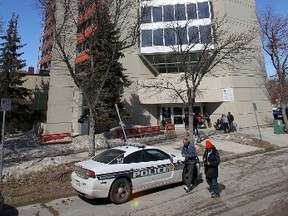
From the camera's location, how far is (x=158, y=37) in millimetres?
25047

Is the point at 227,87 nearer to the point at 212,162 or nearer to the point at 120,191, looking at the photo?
the point at 212,162

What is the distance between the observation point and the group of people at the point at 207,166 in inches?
269

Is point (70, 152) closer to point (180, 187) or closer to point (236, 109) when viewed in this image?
point (180, 187)

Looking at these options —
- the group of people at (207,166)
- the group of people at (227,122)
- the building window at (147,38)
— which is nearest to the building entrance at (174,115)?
the group of people at (227,122)

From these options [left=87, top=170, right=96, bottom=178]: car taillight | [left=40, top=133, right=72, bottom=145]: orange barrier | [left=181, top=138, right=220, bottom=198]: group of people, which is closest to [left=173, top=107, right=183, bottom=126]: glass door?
[left=40, top=133, right=72, bottom=145]: orange barrier

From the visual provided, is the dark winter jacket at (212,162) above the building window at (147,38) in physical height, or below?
below

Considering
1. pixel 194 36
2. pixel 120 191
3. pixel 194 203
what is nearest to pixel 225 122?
pixel 194 36

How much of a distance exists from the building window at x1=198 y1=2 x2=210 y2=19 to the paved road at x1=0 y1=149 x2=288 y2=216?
20204 mm

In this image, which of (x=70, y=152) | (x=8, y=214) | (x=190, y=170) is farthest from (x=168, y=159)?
(x=70, y=152)

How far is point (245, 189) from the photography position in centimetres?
747

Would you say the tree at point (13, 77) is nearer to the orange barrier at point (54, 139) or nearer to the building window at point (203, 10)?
the orange barrier at point (54, 139)

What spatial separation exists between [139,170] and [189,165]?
183cm

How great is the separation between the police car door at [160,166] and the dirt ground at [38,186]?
276 cm

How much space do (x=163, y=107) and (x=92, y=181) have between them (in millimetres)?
20296
